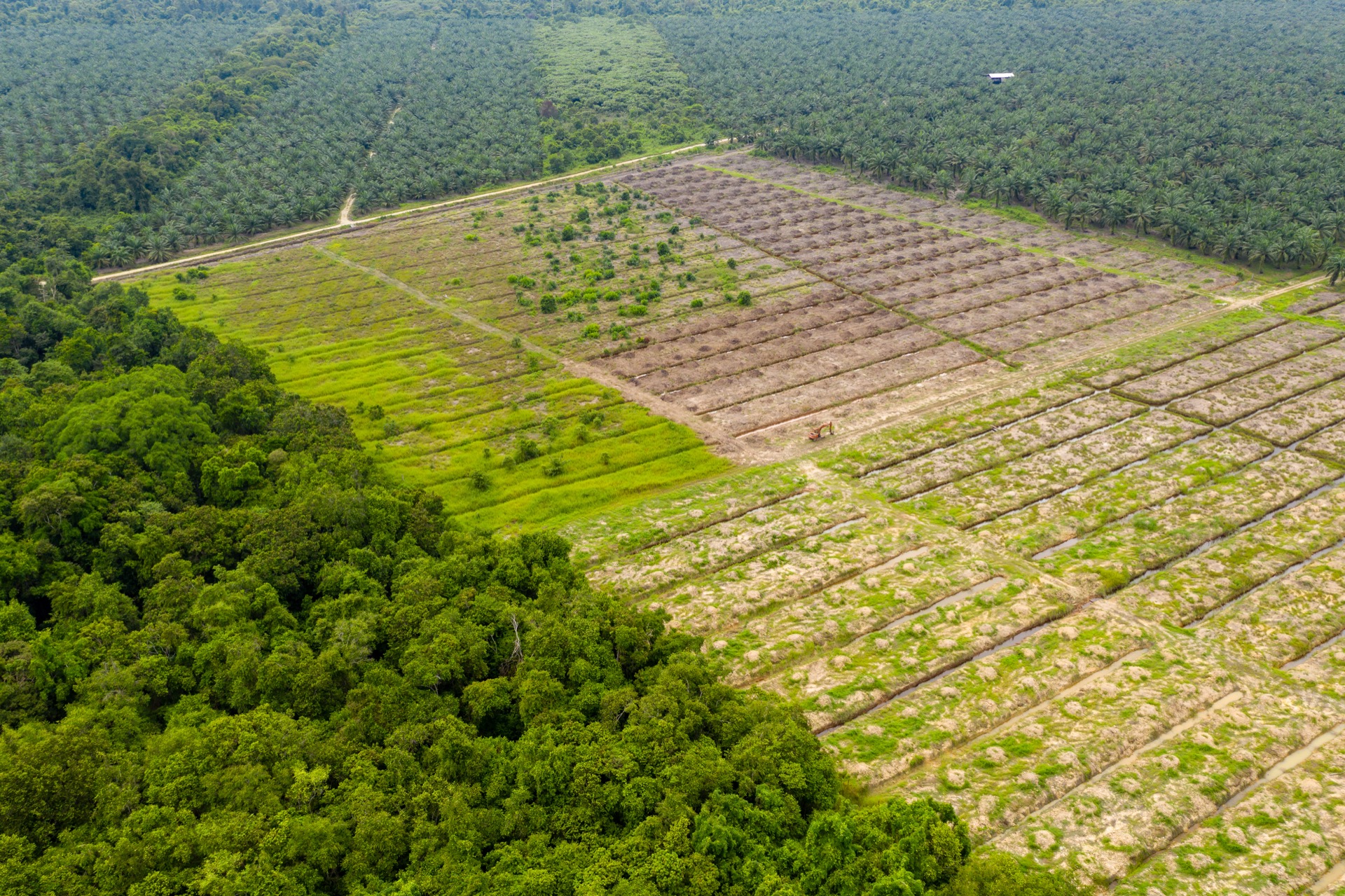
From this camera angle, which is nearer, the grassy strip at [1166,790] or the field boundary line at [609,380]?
the grassy strip at [1166,790]

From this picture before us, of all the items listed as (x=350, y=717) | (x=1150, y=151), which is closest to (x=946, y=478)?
(x=350, y=717)

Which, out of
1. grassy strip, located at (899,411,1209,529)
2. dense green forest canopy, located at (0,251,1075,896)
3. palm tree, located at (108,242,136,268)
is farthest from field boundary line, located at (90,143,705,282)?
grassy strip, located at (899,411,1209,529)

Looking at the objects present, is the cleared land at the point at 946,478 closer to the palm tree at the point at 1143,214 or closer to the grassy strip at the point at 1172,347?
the grassy strip at the point at 1172,347

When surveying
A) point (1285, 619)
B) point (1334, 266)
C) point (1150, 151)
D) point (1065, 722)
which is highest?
point (1150, 151)

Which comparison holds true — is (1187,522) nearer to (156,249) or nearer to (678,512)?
(678,512)

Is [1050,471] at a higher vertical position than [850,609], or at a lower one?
higher

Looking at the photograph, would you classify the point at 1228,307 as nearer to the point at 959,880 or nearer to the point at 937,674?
the point at 937,674

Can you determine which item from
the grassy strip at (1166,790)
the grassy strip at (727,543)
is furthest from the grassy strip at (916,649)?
the grassy strip at (727,543)
